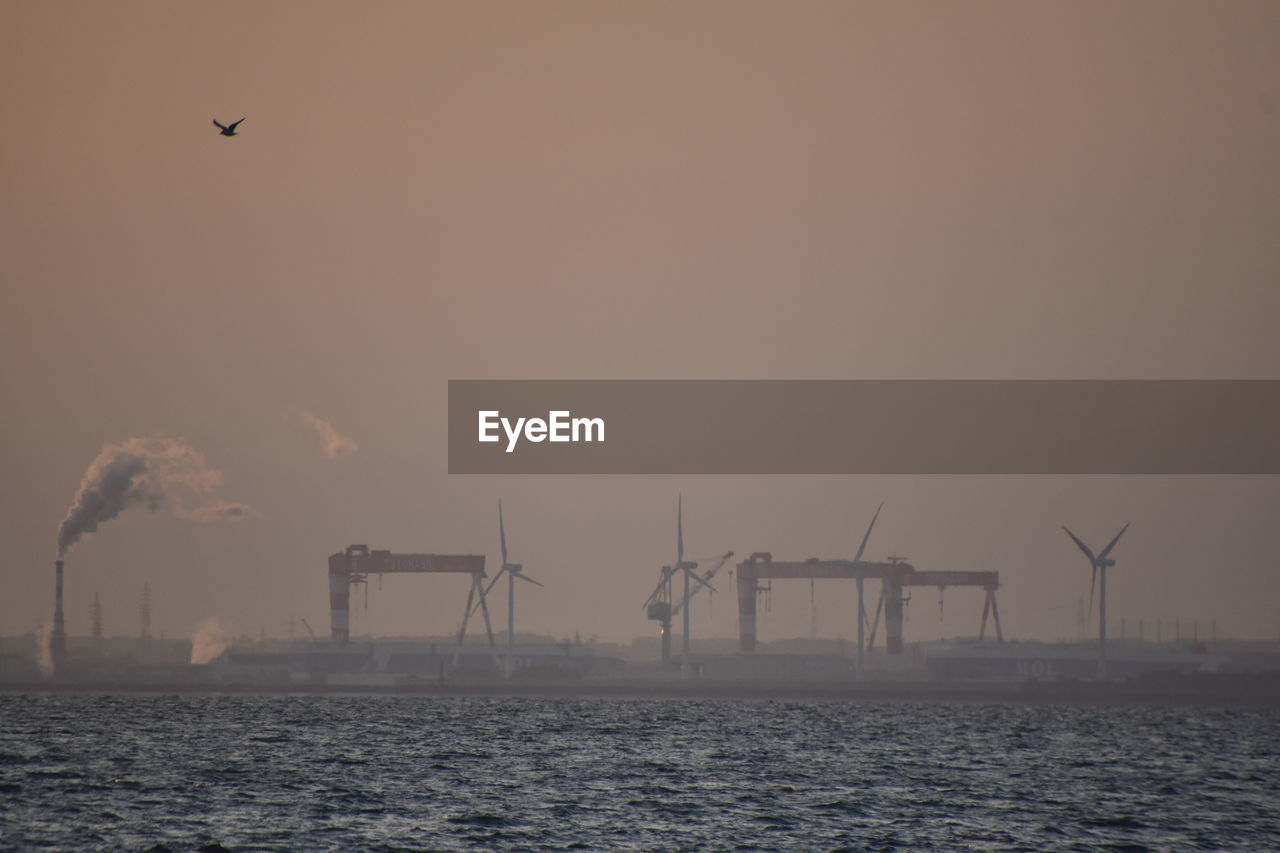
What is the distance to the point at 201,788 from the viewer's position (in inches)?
2835

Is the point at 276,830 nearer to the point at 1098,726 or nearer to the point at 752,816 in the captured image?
the point at 752,816

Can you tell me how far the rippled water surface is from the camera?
59344 millimetres

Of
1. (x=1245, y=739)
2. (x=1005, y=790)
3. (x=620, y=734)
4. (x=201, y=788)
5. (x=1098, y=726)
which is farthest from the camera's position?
(x=1098, y=726)

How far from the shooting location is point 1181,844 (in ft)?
197

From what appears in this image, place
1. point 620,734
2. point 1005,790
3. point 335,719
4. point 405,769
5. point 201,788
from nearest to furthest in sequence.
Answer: point 201,788 < point 1005,790 < point 405,769 < point 620,734 < point 335,719

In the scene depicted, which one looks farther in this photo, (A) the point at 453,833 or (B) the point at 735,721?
(B) the point at 735,721

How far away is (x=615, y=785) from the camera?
252 ft

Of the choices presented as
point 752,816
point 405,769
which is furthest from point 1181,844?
point 405,769

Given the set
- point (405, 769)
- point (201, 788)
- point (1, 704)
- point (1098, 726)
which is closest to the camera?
point (201, 788)

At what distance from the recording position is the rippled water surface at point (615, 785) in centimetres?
5934

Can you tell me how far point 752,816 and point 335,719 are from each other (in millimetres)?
78301

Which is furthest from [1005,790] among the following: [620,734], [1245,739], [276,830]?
[1245,739]

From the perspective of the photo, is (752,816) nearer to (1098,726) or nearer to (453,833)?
(453,833)

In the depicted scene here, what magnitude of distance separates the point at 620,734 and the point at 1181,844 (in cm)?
6200
